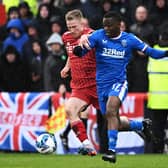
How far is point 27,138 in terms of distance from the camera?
685 inches

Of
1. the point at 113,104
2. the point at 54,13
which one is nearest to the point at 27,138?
the point at 54,13

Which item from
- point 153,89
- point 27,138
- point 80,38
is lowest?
point 27,138

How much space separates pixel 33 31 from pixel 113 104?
7570mm

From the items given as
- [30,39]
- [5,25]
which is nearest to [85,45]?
[30,39]

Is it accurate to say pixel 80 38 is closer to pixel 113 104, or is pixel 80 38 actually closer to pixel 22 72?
pixel 113 104

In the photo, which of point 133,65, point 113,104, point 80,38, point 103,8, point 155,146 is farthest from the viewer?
point 103,8

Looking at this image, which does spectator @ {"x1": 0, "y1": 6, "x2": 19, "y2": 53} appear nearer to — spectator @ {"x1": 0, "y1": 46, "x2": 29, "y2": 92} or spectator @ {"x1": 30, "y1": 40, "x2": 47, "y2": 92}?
spectator @ {"x1": 30, "y1": 40, "x2": 47, "y2": 92}

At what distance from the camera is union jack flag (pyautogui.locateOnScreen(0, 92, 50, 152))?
1730 cm

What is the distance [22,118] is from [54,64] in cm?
132

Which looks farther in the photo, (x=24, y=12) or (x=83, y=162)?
(x=24, y=12)

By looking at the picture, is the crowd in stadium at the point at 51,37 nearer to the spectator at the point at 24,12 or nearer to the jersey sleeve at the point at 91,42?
the spectator at the point at 24,12

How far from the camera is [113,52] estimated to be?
40.9 feet

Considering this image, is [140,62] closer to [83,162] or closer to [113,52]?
[83,162]

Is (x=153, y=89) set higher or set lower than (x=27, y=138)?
higher
